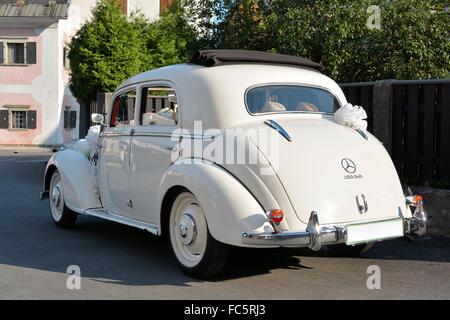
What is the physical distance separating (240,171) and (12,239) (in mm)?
3436

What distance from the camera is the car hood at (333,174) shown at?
15.5 ft

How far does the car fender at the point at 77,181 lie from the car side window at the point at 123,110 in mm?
684

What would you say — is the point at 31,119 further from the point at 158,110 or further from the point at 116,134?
the point at 158,110

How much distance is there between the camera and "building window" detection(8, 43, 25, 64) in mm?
31203

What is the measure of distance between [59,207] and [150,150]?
2.43m

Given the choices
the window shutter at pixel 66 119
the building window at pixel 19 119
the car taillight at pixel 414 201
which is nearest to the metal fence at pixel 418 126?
the car taillight at pixel 414 201

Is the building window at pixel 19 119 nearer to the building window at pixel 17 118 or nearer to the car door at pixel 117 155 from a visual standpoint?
the building window at pixel 17 118

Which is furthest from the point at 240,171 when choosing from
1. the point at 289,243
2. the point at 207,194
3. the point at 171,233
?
the point at 171,233

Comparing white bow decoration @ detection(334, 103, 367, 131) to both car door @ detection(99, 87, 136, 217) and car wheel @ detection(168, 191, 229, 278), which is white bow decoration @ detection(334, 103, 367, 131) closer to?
car wheel @ detection(168, 191, 229, 278)

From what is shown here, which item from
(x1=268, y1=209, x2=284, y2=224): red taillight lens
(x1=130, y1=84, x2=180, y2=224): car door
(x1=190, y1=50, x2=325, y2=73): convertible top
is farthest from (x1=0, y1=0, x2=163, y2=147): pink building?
(x1=268, y1=209, x2=284, y2=224): red taillight lens

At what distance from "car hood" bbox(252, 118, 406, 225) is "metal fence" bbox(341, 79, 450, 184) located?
272 centimetres

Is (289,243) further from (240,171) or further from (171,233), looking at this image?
(171,233)

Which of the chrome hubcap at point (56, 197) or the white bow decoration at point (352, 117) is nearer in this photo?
the white bow decoration at point (352, 117)

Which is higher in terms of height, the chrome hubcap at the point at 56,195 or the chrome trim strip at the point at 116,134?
the chrome trim strip at the point at 116,134
